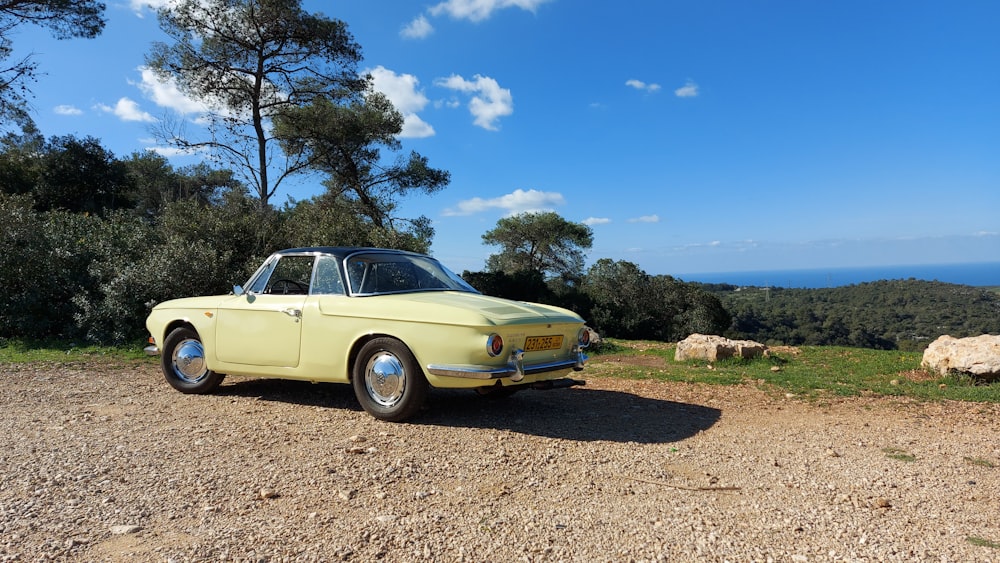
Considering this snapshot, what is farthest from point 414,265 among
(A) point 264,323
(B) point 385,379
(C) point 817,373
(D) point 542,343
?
(C) point 817,373

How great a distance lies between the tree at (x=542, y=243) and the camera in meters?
33.9

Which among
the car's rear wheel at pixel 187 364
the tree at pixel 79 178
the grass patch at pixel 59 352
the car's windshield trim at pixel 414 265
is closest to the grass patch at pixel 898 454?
the car's windshield trim at pixel 414 265

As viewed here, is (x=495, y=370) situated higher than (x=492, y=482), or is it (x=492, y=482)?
(x=495, y=370)

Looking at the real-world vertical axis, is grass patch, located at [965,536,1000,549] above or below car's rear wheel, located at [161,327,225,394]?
below

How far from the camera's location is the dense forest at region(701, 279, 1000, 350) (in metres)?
29.9

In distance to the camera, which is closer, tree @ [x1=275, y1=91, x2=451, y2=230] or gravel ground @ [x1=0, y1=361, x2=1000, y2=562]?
gravel ground @ [x1=0, y1=361, x2=1000, y2=562]

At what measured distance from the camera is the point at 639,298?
3341cm

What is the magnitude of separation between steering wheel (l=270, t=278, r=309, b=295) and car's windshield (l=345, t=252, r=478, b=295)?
617 mm

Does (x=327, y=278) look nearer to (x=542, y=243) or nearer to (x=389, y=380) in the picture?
(x=389, y=380)

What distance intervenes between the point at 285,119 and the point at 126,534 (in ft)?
57.5

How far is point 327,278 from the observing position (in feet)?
16.8

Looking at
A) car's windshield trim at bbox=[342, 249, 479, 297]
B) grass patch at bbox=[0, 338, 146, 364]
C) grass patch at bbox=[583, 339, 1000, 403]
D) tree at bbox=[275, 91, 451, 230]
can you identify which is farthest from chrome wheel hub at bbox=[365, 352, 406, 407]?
tree at bbox=[275, 91, 451, 230]

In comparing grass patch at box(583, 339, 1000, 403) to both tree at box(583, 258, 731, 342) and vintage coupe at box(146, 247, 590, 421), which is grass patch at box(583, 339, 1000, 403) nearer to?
vintage coupe at box(146, 247, 590, 421)

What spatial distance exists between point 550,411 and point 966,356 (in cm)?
577
